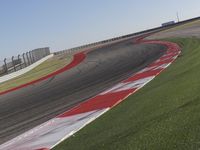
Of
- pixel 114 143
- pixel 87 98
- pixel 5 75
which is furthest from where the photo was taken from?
pixel 5 75

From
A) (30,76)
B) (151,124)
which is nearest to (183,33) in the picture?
(30,76)

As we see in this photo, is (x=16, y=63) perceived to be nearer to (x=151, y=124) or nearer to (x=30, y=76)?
(x=30, y=76)

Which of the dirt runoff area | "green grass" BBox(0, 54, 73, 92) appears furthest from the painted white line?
the dirt runoff area

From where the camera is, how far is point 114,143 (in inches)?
214

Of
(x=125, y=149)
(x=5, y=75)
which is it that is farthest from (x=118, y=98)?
(x=5, y=75)

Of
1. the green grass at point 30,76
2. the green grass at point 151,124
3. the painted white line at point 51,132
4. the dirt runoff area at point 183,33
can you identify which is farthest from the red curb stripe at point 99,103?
the dirt runoff area at point 183,33

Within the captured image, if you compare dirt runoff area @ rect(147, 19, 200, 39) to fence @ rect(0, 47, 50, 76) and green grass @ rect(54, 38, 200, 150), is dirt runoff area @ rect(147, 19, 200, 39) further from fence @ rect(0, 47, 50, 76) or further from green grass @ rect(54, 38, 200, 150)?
green grass @ rect(54, 38, 200, 150)

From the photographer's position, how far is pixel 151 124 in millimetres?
5793

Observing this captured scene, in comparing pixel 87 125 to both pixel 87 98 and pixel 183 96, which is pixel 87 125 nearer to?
pixel 183 96

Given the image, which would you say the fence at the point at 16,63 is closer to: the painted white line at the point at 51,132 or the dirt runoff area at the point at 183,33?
the dirt runoff area at the point at 183,33

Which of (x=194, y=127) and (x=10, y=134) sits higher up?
(x=194, y=127)

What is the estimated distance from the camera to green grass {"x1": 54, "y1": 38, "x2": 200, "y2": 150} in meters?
4.96

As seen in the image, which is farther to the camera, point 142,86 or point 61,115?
point 142,86

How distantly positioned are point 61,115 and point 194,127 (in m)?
4.36
